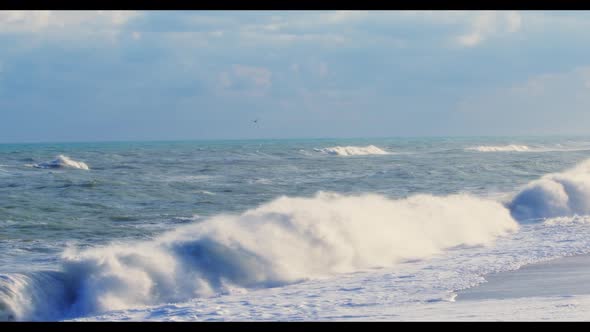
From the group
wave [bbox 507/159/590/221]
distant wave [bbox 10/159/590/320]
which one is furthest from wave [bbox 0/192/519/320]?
wave [bbox 507/159/590/221]

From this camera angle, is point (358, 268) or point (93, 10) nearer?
point (93, 10)

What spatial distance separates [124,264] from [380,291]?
307cm

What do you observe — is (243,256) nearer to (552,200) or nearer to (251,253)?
(251,253)

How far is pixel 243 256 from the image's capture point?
8227mm

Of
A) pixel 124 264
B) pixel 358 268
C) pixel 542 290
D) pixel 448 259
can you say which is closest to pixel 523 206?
pixel 448 259

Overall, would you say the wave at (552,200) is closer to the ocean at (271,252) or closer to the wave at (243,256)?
the ocean at (271,252)

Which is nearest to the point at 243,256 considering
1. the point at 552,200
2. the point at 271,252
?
the point at 271,252

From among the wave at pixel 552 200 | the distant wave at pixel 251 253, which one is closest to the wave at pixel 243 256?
the distant wave at pixel 251 253

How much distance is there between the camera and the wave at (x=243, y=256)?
6.83m

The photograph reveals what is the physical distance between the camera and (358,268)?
27.7 feet

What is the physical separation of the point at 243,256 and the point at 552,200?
9.54 m

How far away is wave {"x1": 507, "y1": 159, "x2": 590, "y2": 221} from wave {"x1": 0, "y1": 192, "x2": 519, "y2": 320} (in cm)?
270

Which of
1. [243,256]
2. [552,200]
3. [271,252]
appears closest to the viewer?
[243,256]
